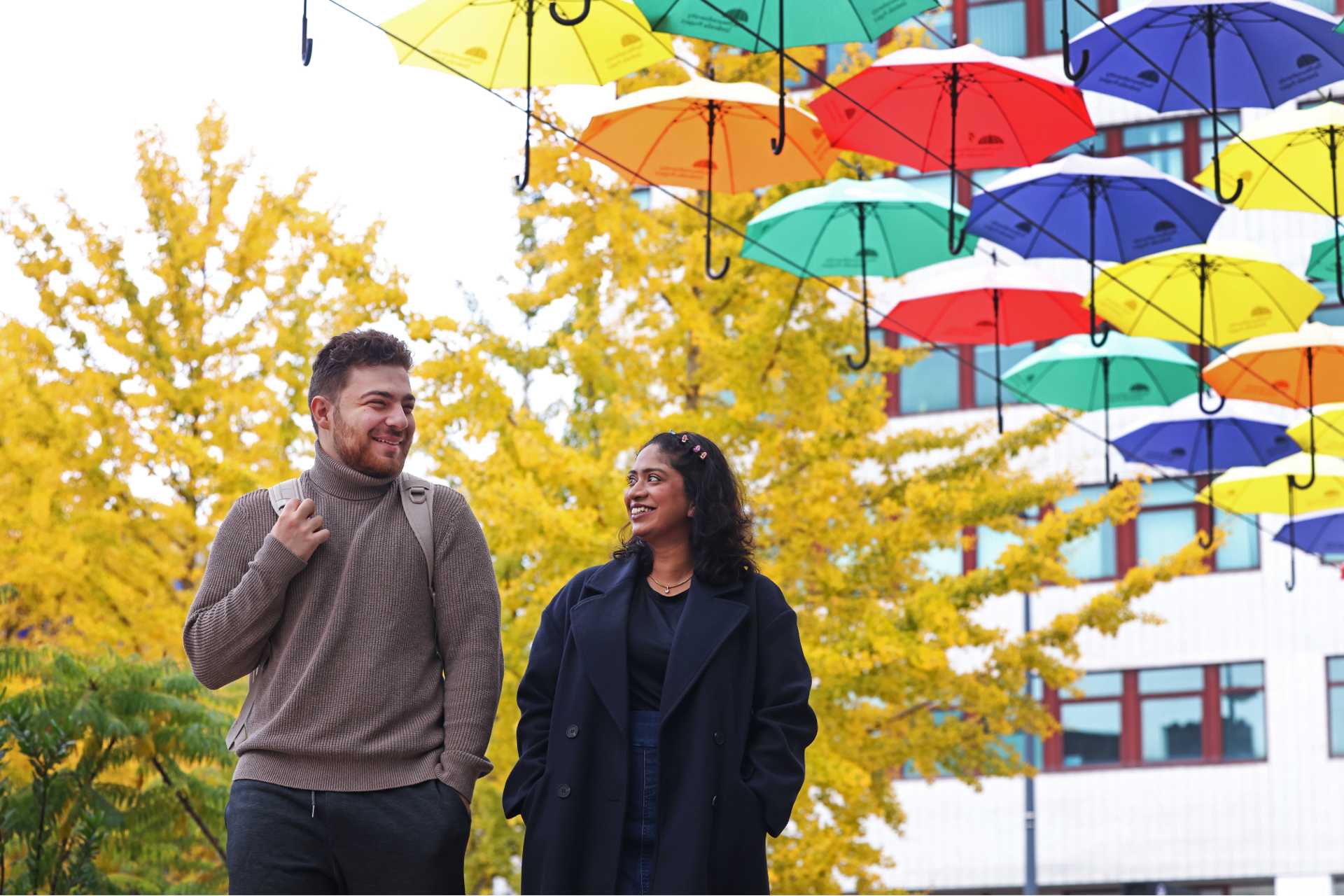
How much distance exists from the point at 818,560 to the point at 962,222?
2885mm

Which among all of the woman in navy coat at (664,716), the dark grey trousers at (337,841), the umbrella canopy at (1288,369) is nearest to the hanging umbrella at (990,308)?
the umbrella canopy at (1288,369)

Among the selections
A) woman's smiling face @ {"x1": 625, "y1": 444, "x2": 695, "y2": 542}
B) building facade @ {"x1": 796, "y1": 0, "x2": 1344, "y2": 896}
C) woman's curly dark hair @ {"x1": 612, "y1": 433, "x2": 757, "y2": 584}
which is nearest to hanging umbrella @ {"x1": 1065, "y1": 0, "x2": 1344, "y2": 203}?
woman's curly dark hair @ {"x1": 612, "y1": 433, "x2": 757, "y2": 584}

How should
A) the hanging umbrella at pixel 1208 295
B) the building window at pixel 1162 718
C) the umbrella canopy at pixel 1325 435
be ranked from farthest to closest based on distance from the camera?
1. the building window at pixel 1162 718
2. the umbrella canopy at pixel 1325 435
3. the hanging umbrella at pixel 1208 295

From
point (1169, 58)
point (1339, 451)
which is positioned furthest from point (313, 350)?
point (1339, 451)

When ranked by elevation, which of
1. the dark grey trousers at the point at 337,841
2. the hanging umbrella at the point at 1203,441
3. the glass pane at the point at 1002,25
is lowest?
the dark grey trousers at the point at 337,841

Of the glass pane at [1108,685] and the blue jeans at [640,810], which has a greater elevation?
the glass pane at [1108,685]

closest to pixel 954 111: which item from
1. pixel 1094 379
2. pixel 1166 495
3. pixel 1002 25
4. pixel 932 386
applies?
pixel 1094 379

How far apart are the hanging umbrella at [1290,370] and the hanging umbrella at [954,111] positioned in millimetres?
2845

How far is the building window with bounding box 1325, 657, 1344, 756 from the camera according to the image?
31719 mm

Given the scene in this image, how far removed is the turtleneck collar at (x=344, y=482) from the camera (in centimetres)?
516

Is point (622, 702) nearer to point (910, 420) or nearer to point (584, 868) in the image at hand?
point (584, 868)

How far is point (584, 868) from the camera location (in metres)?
5.19

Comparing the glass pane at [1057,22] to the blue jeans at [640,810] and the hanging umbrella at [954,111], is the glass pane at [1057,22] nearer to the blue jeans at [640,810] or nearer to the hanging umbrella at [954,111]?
the hanging umbrella at [954,111]

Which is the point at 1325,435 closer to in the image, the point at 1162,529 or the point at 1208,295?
the point at 1208,295
